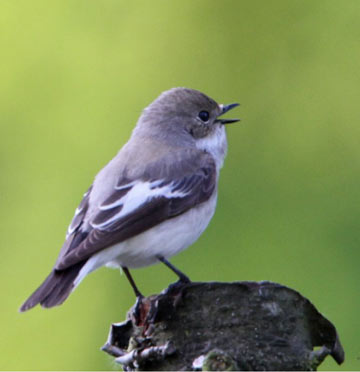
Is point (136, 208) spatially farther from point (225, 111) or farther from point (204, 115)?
point (225, 111)

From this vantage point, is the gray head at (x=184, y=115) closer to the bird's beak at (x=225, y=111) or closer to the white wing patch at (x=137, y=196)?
the bird's beak at (x=225, y=111)

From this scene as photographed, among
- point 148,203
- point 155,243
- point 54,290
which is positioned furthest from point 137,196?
point 54,290

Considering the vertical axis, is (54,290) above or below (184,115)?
below

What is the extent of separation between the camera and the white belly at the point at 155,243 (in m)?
3.86

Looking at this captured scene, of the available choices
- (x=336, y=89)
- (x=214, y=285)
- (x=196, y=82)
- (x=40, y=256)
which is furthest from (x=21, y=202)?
(x=214, y=285)

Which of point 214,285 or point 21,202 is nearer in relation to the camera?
point 214,285

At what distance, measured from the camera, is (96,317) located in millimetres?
5066

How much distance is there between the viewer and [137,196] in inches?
158

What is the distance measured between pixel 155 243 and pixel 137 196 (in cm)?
25

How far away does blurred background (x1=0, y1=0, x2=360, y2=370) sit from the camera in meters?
5.00

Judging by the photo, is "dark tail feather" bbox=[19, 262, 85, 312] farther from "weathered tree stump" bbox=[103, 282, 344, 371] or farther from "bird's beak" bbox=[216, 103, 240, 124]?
"bird's beak" bbox=[216, 103, 240, 124]

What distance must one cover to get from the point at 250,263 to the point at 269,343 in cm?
239

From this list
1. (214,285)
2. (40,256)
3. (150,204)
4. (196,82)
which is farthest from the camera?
(196,82)

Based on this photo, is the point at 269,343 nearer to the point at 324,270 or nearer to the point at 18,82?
the point at 324,270
